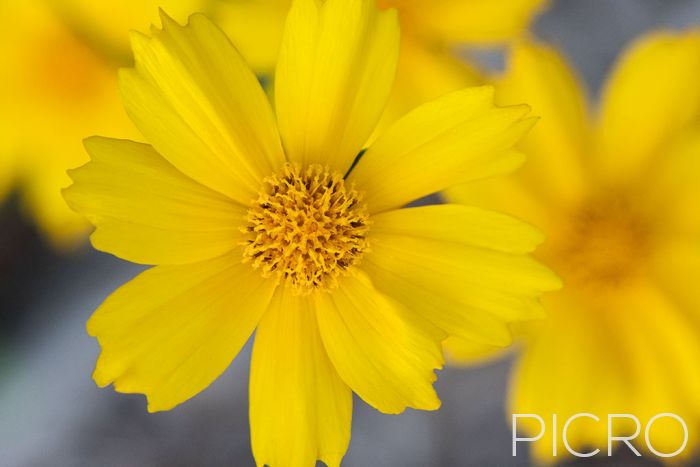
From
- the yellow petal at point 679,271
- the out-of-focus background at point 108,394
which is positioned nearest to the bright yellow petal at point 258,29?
the yellow petal at point 679,271

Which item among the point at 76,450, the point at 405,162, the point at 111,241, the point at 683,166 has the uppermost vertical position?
the point at 683,166

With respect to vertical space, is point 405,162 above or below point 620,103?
below

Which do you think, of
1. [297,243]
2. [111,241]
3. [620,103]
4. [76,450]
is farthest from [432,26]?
[76,450]

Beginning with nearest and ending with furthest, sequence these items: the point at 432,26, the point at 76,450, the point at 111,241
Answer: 1. the point at 111,241
2. the point at 432,26
3. the point at 76,450

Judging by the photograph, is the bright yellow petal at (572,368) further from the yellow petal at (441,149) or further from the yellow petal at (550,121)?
the yellow petal at (441,149)

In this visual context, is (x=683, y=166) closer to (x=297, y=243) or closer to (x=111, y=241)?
(x=297, y=243)

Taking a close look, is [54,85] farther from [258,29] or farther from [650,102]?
[650,102]
